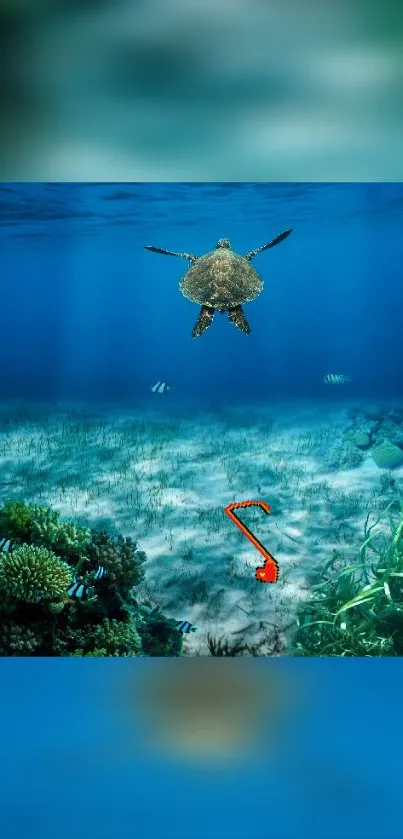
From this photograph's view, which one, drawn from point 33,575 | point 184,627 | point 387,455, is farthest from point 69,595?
point 387,455

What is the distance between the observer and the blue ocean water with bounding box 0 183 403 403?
5.34m

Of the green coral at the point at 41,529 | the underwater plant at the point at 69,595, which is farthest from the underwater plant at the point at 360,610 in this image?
the green coral at the point at 41,529

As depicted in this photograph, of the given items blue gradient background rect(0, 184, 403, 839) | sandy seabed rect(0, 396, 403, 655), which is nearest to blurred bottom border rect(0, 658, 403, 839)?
blue gradient background rect(0, 184, 403, 839)

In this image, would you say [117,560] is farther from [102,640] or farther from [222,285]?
[222,285]

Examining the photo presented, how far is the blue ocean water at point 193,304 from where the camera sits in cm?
534

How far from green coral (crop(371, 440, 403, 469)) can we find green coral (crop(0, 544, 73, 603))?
249 cm

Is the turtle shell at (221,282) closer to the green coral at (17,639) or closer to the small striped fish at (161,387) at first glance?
the small striped fish at (161,387)

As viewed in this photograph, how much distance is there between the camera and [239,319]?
4.67m
